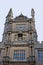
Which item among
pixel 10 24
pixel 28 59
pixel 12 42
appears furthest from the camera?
pixel 10 24

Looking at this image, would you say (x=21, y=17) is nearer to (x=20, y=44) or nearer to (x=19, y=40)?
(x=19, y=40)

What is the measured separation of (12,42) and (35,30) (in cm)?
441

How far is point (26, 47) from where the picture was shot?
2645 centimetres

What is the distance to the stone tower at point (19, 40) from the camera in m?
25.5

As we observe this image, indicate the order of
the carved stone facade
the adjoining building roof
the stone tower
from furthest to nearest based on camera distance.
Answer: the adjoining building roof < the stone tower < the carved stone facade

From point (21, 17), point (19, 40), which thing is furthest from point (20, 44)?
point (21, 17)

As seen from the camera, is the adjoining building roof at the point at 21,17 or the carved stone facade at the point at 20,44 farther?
the adjoining building roof at the point at 21,17

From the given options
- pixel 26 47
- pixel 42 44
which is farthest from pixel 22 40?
pixel 42 44

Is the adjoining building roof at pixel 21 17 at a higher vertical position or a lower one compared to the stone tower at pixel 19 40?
higher

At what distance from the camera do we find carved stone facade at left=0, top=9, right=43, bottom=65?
25.3 meters

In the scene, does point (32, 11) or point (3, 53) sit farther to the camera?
point (32, 11)

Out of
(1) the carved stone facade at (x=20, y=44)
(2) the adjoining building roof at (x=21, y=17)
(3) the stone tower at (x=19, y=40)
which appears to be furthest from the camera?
(2) the adjoining building roof at (x=21, y=17)

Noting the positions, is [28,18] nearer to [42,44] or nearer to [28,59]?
[42,44]

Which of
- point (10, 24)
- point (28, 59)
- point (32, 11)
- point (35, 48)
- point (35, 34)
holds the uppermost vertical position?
point (32, 11)
